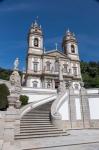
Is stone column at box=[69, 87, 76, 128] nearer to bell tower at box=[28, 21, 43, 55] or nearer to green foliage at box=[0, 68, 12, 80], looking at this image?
bell tower at box=[28, 21, 43, 55]

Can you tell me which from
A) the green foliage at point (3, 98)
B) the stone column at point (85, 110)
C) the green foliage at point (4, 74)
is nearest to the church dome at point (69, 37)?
the green foliage at point (4, 74)

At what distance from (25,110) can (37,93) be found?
11.5m

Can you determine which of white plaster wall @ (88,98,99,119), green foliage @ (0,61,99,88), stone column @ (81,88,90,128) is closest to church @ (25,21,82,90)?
green foliage @ (0,61,99,88)

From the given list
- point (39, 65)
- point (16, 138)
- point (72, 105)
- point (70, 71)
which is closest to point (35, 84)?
point (39, 65)

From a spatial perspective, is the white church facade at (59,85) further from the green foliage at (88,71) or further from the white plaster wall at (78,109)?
the green foliage at (88,71)

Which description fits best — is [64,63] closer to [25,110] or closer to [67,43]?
[67,43]

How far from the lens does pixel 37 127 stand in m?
11.6

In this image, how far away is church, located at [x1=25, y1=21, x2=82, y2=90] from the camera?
133 feet

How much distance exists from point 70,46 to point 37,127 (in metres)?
40.0

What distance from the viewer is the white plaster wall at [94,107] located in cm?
1705

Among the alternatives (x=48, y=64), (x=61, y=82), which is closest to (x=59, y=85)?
(x=61, y=82)

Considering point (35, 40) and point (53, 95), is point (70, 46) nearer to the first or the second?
point (35, 40)

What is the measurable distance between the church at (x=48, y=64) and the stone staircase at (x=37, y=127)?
25.4m

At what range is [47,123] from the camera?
12.8 meters
